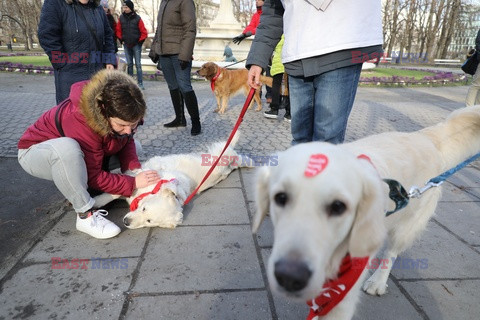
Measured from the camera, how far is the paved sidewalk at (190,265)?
80.1 inches

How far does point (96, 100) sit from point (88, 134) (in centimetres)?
40

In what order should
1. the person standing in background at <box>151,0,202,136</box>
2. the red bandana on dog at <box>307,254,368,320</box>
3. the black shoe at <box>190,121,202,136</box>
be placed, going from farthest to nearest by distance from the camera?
the black shoe at <box>190,121,202,136</box>
the person standing in background at <box>151,0,202,136</box>
the red bandana on dog at <box>307,254,368,320</box>

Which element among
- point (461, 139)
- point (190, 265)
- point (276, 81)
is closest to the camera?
point (461, 139)

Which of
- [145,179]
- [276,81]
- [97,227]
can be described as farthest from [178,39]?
[97,227]

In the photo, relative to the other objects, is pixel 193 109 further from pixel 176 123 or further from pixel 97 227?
pixel 97 227

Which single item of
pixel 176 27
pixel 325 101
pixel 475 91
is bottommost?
pixel 475 91

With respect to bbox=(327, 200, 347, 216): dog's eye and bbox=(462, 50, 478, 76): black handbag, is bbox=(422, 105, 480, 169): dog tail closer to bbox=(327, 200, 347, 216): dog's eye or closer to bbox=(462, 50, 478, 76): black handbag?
bbox=(327, 200, 347, 216): dog's eye

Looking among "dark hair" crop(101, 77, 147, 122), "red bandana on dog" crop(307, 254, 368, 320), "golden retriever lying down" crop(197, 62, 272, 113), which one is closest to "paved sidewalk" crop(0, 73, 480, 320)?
"red bandana on dog" crop(307, 254, 368, 320)

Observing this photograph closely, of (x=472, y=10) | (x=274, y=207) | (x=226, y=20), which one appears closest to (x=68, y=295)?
(x=274, y=207)

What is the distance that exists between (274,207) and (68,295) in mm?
1696

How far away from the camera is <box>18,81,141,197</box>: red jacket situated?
105 inches

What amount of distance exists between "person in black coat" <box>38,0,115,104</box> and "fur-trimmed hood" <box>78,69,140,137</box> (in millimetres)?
1767

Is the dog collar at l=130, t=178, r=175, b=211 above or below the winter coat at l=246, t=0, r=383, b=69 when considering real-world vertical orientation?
below

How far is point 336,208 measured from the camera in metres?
1.32
